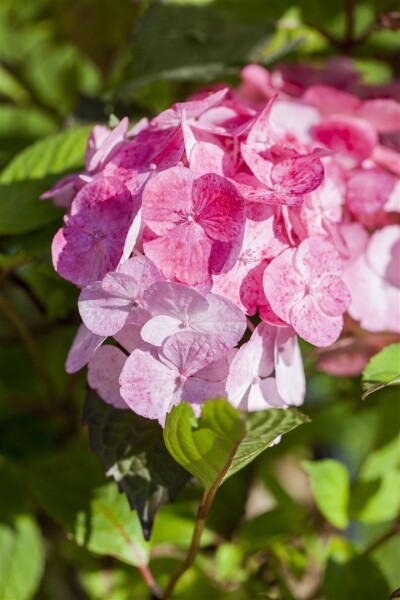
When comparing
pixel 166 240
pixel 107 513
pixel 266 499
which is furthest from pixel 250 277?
pixel 266 499

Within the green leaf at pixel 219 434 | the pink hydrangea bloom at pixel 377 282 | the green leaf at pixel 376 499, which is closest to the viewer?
the green leaf at pixel 219 434

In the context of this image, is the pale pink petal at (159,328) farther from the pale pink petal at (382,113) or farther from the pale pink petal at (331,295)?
the pale pink petal at (382,113)

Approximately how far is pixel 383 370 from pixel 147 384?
210 millimetres

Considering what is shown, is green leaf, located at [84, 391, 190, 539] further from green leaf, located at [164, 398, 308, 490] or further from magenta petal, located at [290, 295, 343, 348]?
magenta petal, located at [290, 295, 343, 348]

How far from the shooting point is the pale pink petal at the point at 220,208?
575mm

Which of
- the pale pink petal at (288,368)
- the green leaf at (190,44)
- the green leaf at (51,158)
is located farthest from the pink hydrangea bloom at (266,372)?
the green leaf at (190,44)

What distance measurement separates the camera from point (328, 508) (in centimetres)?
90

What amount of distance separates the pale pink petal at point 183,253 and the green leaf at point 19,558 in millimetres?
573

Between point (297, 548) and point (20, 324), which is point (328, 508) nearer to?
point (297, 548)

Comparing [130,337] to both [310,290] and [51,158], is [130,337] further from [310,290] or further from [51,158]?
[51,158]

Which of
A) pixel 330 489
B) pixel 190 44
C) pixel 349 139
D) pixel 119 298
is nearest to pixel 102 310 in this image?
pixel 119 298

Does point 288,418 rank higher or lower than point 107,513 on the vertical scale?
higher

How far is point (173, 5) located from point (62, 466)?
27.5 inches

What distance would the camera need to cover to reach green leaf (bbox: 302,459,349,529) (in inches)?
35.1
